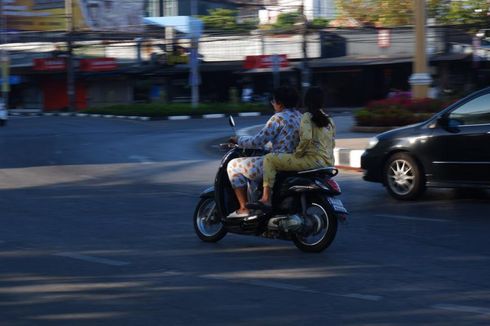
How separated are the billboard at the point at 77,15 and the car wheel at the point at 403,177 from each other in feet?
124

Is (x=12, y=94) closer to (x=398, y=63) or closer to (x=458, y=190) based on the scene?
(x=398, y=63)

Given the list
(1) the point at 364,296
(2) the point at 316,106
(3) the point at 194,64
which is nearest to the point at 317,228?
(2) the point at 316,106

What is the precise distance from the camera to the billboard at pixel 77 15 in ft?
151

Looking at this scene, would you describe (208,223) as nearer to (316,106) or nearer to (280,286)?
(316,106)

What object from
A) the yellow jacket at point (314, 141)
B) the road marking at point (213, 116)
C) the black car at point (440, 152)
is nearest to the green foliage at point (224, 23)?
the road marking at point (213, 116)

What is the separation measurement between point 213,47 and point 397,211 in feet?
146

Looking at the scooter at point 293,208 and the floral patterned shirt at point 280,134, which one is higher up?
the floral patterned shirt at point 280,134

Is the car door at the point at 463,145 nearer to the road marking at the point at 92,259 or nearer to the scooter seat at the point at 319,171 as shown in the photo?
the scooter seat at the point at 319,171

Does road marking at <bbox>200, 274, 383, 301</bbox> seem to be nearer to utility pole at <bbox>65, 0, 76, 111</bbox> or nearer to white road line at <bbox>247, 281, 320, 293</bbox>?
white road line at <bbox>247, 281, 320, 293</bbox>

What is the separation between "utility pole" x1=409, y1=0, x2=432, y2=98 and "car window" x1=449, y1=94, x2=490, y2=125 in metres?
7.91

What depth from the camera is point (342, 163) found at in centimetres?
1548

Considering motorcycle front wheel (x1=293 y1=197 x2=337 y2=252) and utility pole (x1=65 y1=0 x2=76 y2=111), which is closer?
motorcycle front wheel (x1=293 y1=197 x2=337 y2=252)

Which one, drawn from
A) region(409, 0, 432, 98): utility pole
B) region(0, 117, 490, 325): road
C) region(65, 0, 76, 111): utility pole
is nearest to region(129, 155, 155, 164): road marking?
region(0, 117, 490, 325): road

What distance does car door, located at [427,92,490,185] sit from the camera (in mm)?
10445
